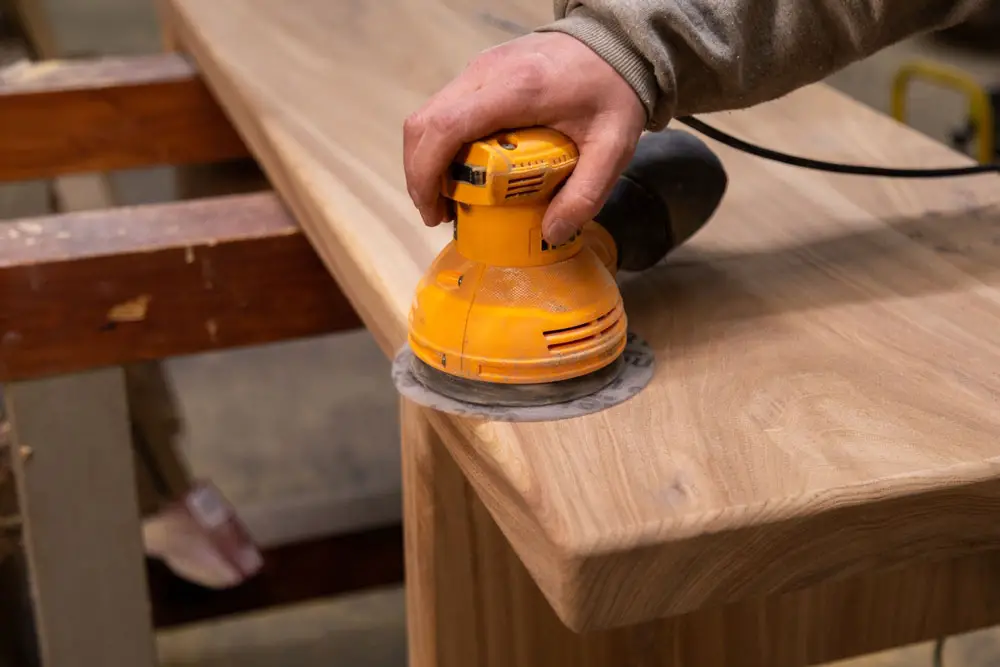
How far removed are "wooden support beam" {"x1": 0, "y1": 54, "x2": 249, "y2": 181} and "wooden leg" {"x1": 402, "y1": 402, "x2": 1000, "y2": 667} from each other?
598 mm

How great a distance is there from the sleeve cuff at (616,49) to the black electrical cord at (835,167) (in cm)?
16

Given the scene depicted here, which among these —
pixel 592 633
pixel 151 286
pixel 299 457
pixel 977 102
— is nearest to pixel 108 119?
pixel 151 286

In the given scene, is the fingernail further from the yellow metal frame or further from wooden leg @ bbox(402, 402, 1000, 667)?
the yellow metal frame

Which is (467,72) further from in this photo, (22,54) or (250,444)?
(250,444)

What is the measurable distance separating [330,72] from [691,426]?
0.63 metres

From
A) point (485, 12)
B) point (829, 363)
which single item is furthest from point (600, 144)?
point (485, 12)

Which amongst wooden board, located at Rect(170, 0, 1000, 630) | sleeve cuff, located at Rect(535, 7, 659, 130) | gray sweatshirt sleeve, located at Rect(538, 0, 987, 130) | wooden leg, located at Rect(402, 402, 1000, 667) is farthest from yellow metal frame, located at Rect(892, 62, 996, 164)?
sleeve cuff, located at Rect(535, 7, 659, 130)

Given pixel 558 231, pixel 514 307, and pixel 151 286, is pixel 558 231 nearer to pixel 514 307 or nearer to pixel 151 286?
pixel 514 307

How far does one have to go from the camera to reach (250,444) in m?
2.06

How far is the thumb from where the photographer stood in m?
0.55

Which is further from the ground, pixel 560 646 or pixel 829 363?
pixel 829 363

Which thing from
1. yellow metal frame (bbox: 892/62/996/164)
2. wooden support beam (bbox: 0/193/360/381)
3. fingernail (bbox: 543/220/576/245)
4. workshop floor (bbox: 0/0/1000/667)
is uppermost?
fingernail (bbox: 543/220/576/245)

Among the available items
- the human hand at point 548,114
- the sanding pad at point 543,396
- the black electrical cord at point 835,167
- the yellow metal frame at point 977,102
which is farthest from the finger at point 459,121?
the yellow metal frame at point 977,102

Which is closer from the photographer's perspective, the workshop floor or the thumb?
the thumb
